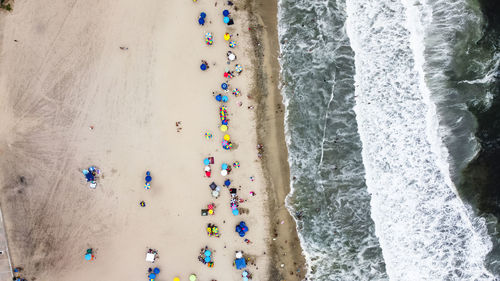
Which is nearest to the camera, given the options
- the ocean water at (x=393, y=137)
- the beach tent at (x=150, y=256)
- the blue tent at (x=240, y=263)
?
the ocean water at (x=393, y=137)

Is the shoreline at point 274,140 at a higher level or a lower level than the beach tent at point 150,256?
higher

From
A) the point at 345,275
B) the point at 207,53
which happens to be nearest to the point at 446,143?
the point at 345,275

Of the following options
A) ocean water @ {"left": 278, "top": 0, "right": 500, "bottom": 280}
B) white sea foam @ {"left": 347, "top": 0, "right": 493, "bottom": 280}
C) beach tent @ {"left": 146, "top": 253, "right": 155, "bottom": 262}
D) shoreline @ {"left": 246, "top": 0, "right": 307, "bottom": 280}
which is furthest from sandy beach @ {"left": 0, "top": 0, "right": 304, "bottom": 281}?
white sea foam @ {"left": 347, "top": 0, "right": 493, "bottom": 280}

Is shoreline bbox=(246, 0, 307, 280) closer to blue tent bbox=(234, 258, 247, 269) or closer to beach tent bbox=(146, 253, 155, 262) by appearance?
blue tent bbox=(234, 258, 247, 269)

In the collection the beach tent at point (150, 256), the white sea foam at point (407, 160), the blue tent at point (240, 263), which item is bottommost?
the blue tent at point (240, 263)

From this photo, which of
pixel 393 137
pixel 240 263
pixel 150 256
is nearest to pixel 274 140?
pixel 393 137

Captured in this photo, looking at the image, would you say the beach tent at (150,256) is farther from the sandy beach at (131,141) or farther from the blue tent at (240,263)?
the blue tent at (240,263)

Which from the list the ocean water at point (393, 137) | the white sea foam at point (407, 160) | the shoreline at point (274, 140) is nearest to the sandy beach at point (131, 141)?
the shoreline at point (274, 140)
